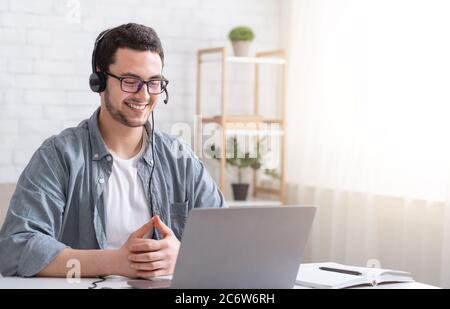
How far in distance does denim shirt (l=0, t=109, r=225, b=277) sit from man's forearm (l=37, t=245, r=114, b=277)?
0.06ft

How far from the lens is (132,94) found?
2.11 meters

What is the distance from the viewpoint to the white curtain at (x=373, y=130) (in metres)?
3.08

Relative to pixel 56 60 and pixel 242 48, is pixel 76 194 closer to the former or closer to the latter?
pixel 56 60

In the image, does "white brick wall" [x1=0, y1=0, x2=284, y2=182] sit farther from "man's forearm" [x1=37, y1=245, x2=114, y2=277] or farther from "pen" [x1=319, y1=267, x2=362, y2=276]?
"pen" [x1=319, y1=267, x2=362, y2=276]

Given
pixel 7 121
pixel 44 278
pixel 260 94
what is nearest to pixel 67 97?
pixel 7 121

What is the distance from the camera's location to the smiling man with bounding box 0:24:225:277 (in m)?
1.98

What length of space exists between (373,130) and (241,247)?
2076 millimetres

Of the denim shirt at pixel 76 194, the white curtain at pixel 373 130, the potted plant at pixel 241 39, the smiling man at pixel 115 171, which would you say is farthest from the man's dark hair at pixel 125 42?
the potted plant at pixel 241 39

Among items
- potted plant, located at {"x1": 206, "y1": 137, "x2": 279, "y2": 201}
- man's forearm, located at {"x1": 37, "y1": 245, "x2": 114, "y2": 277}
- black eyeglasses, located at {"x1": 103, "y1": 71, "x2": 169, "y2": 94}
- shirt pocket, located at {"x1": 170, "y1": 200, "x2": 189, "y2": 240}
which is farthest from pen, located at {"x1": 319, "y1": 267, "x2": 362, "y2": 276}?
potted plant, located at {"x1": 206, "y1": 137, "x2": 279, "y2": 201}

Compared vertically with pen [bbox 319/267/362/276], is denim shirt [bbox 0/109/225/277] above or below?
above

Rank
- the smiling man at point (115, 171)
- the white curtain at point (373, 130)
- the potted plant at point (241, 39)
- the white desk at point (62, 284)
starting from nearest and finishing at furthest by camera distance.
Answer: the white desk at point (62, 284) → the smiling man at point (115, 171) → the white curtain at point (373, 130) → the potted plant at point (241, 39)

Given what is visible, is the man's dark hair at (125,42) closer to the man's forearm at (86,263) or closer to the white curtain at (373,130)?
the man's forearm at (86,263)
